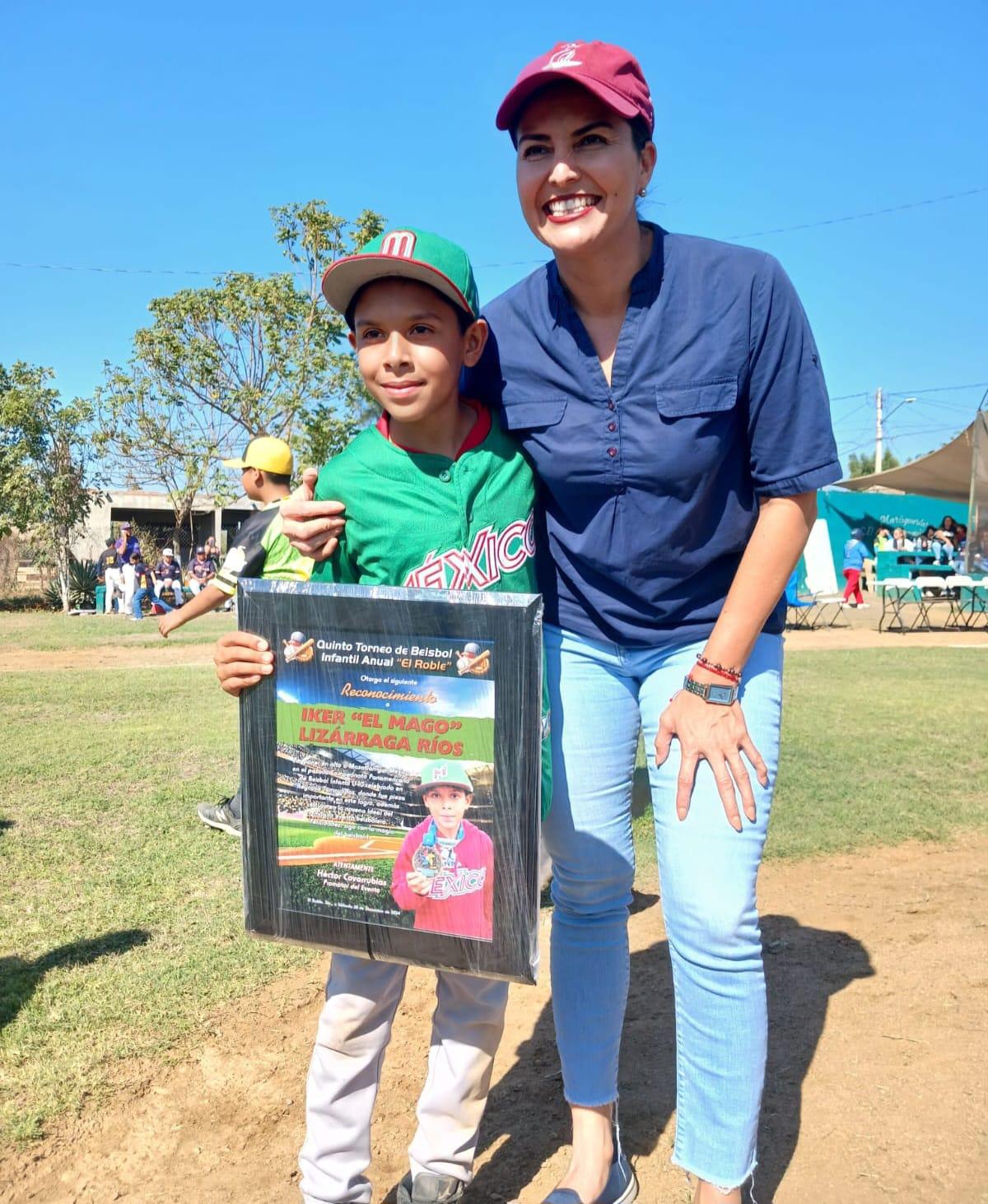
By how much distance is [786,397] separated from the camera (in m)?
2.03

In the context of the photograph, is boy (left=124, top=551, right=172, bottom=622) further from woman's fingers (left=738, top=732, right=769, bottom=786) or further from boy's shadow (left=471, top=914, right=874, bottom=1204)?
woman's fingers (left=738, top=732, right=769, bottom=786)

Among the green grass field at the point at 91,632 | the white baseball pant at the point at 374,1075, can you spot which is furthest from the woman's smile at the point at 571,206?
the green grass field at the point at 91,632

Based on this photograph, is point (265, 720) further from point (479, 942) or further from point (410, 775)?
point (479, 942)

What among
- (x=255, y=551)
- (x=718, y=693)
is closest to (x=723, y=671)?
(x=718, y=693)

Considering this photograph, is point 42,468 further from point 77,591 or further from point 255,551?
point 255,551

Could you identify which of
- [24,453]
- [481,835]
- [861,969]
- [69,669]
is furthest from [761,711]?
[24,453]

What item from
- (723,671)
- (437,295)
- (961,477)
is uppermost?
(961,477)

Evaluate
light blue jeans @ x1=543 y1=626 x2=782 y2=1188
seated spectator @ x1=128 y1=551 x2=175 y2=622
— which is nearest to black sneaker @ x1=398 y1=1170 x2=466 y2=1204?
light blue jeans @ x1=543 y1=626 x2=782 y2=1188

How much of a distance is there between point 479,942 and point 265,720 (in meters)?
0.57

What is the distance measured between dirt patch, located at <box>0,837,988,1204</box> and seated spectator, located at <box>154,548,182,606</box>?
2212 cm

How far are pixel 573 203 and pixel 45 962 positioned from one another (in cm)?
307

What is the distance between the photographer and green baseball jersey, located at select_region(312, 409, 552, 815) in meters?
2.11

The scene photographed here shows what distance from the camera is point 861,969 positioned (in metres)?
3.53

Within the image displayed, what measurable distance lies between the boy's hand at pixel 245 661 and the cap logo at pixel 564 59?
1.20 metres
